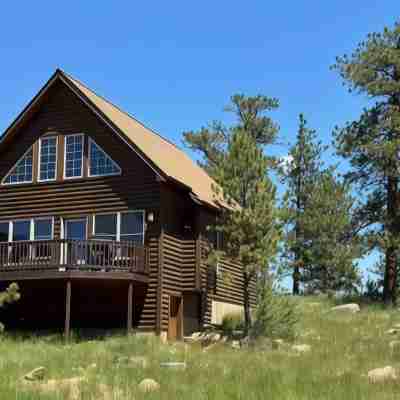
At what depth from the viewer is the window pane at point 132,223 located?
26.6 metres

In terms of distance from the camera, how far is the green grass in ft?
47.2

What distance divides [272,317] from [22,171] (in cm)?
1103

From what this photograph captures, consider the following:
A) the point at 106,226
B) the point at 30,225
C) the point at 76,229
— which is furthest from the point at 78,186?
the point at 30,225

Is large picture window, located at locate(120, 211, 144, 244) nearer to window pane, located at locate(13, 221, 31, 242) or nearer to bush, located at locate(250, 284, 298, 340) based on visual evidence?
window pane, located at locate(13, 221, 31, 242)

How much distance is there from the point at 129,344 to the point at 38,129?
33.4ft

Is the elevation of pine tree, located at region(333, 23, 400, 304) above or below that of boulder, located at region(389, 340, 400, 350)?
above

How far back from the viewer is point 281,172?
142ft

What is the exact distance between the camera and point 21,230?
28.3 meters

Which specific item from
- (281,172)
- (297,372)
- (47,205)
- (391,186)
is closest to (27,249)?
(47,205)

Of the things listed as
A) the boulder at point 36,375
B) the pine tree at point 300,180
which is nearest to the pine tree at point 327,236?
the pine tree at point 300,180

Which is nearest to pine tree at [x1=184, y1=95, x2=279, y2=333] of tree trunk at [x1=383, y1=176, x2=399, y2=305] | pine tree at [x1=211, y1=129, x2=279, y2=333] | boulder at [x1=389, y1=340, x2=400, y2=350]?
pine tree at [x1=211, y1=129, x2=279, y2=333]

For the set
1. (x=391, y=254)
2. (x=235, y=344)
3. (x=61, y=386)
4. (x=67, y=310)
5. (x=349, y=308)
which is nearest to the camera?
(x=61, y=386)

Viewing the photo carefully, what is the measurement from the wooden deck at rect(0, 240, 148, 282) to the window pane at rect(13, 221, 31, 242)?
1.54 metres

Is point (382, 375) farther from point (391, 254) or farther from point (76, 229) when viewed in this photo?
point (391, 254)
